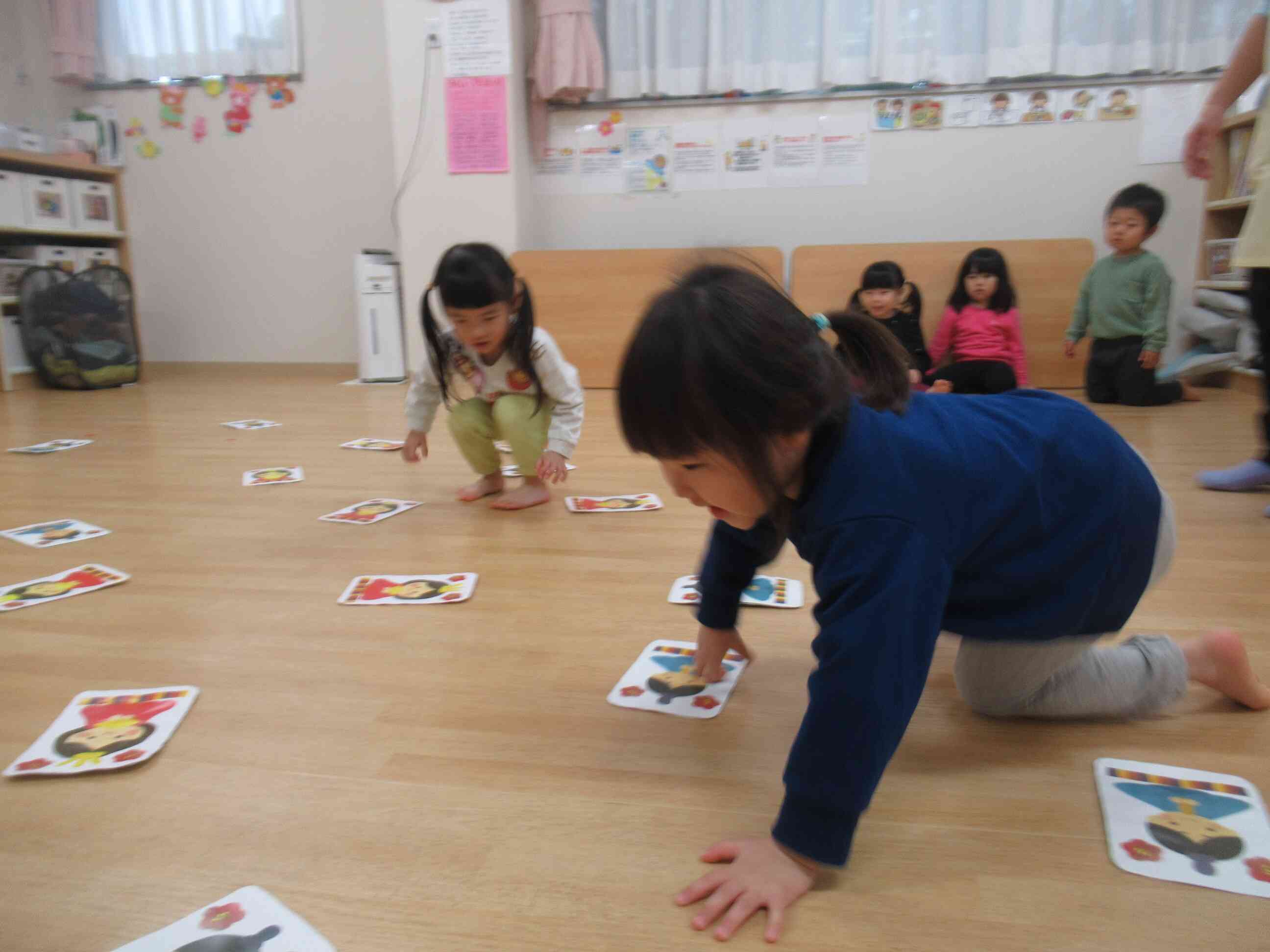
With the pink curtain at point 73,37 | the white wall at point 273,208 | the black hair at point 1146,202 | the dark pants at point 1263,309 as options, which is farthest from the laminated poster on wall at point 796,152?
the pink curtain at point 73,37

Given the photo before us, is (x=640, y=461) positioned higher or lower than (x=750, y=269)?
lower

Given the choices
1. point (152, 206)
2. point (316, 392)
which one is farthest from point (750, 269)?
point (152, 206)

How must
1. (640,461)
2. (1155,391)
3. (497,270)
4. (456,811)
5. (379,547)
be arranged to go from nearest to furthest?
(456,811)
(379,547)
(497,270)
(640,461)
(1155,391)

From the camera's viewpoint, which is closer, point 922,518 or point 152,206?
point 922,518

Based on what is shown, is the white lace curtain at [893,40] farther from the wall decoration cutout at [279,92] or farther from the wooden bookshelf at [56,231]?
the wooden bookshelf at [56,231]

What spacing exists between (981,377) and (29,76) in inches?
177

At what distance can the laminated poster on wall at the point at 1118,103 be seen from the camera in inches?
131

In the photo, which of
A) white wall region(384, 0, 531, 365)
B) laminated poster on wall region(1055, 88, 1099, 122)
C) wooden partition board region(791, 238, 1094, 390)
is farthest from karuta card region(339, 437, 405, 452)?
laminated poster on wall region(1055, 88, 1099, 122)

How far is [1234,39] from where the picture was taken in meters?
3.15

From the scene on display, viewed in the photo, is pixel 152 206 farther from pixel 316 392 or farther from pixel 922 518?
pixel 922 518

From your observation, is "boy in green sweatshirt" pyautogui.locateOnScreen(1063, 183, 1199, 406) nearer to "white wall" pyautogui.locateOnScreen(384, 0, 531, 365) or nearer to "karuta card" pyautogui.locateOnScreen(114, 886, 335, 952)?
"white wall" pyautogui.locateOnScreen(384, 0, 531, 365)

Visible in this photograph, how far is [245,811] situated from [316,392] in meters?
3.02

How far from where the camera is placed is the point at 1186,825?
28.1 inches

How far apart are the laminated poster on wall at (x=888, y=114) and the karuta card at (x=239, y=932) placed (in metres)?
3.57
